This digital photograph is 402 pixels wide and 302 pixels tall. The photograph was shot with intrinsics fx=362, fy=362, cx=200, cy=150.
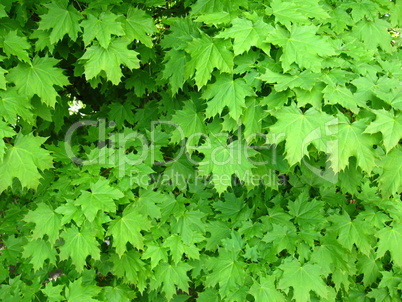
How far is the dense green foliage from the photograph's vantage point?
1793 mm

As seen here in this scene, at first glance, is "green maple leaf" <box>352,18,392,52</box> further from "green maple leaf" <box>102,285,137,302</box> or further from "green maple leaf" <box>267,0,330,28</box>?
"green maple leaf" <box>102,285,137,302</box>

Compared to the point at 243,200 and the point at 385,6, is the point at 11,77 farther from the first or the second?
the point at 385,6

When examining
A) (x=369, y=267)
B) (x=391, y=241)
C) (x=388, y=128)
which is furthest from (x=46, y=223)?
(x=369, y=267)

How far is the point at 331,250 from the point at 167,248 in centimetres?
114

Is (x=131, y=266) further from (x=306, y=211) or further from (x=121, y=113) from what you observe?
(x=306, y=211)

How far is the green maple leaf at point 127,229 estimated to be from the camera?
211 cm

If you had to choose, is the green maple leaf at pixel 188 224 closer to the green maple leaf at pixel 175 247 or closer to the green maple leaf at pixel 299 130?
the green maple leaf at pixel 175 247

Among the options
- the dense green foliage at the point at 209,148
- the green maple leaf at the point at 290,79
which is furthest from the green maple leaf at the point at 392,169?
the green maple leaf at the point at 290,79

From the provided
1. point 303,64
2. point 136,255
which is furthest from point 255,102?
point 136,255

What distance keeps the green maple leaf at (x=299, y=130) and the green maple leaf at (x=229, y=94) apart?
0.22 m

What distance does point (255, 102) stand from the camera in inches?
74.4

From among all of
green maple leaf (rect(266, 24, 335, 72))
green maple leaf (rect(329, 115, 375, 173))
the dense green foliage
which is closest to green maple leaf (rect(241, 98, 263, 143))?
the dense green foliage

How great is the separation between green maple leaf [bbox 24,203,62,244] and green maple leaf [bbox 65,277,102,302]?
1.38 ft

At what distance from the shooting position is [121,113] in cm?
Answer: 288
